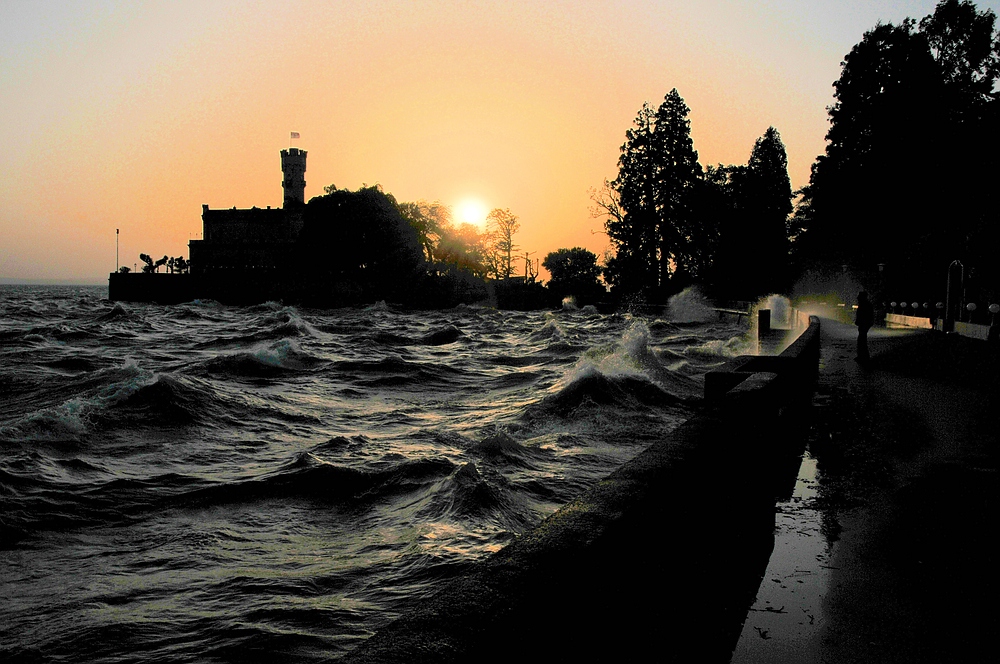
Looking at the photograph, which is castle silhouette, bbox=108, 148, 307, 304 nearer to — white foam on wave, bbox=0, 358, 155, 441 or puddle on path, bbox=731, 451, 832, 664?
white foam on wave, bbox=0, 358, 155, 441

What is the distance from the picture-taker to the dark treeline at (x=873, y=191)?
35.4 meters

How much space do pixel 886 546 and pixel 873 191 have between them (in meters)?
43.2

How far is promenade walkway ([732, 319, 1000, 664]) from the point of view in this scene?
3.40 metres

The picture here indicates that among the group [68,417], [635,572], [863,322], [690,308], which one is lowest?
[68,417]

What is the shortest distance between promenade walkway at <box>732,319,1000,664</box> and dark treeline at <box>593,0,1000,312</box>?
20917mm

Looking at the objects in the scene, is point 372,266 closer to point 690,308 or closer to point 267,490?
point 690,308

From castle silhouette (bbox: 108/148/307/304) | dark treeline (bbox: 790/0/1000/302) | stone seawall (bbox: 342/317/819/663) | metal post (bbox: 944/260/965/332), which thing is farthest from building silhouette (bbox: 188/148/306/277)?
stone seawall (bbox: 342/317/819/663)

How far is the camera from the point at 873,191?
4238cm

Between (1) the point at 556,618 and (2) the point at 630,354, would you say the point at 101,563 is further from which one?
(2) the point at 630,354

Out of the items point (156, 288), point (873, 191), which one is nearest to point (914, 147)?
point (873, 191)

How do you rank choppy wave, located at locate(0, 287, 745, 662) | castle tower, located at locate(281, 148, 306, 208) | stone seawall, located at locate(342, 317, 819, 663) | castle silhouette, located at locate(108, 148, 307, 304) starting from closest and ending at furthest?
stone seawall, located at locate(342, 317, 819, 663) < choppy wave, located at locate(0, 287, 745, 662) < castle silhouette, located at locate(108, 148, 307, 304) < castle tower, located at locate(281, 148, 306, 208)

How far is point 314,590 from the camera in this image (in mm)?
5055

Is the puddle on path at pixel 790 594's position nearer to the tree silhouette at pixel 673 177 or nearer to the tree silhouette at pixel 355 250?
the tree silhouette at pixel 673 177

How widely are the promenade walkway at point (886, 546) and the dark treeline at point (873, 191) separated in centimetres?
2092
